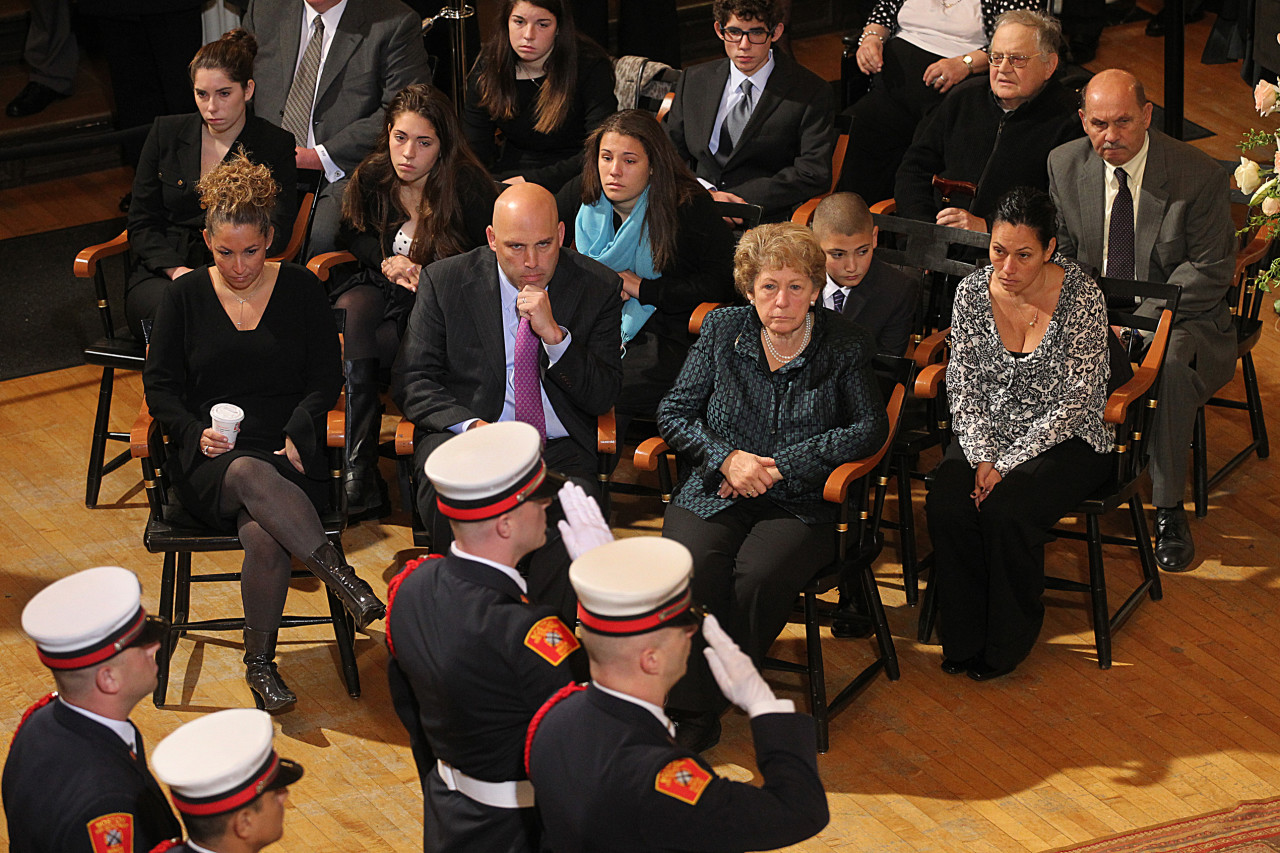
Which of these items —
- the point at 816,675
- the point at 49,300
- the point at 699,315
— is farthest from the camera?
the point at 49,300

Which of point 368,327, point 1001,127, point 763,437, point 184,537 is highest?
point 1001,127

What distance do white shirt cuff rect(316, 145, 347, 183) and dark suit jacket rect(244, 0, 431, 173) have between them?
0.31ft

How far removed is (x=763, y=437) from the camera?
434 centimetres

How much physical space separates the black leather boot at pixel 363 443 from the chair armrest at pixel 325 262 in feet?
1.09

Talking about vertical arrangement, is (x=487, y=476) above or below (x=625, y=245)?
above

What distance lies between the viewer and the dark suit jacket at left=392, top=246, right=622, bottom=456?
180 inches

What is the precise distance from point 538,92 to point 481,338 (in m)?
1.62

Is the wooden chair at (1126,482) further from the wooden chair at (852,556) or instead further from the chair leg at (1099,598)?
the wooden chair at (852,556)

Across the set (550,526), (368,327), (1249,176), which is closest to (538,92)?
(368,327)

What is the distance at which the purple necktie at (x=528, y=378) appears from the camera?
4547mm

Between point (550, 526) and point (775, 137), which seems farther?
point (775, 137)

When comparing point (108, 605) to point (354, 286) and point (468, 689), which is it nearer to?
point (468, 689)

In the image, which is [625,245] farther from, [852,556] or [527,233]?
[852,556]

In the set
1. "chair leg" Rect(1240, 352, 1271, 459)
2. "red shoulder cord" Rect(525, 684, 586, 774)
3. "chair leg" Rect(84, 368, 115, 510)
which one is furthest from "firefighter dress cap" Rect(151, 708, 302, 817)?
"chair leg" Rect(1240, 352, 1271, 459)
